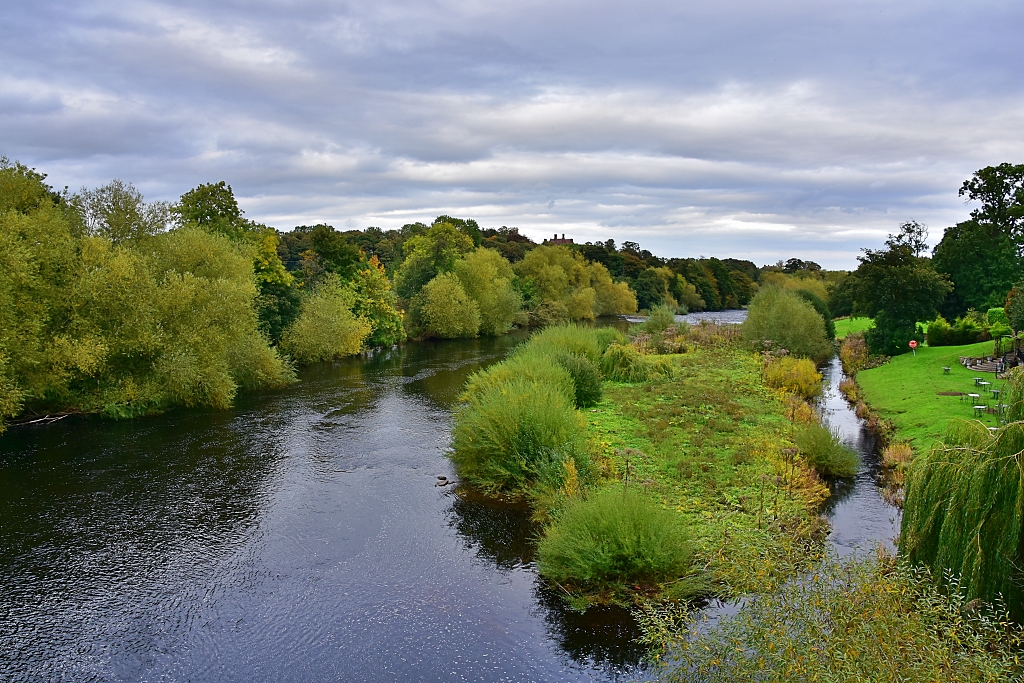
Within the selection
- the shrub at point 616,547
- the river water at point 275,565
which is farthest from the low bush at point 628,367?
the shrub at point 616,547

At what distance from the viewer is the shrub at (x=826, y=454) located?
65.4 ft

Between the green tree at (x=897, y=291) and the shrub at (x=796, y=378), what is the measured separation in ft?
34.8

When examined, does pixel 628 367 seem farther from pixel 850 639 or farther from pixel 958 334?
pixel 850 639

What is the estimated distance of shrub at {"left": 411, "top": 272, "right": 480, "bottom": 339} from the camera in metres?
60.1

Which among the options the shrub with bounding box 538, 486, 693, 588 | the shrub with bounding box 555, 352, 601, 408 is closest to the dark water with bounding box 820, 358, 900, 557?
the shrub with bounding box 538, 486, 693, 588

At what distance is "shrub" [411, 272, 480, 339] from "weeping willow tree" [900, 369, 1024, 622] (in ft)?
168

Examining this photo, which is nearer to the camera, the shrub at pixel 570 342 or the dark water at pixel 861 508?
the dark water at pixel 861 508

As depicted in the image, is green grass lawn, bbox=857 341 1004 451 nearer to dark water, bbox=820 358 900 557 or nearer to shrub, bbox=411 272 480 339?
dark water, bbox=820 358 900 557

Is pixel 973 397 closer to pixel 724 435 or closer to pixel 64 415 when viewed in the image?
pixel 724 435

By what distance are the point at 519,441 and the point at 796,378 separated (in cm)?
1865

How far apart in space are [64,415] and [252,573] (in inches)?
723

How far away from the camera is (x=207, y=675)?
11.2 m

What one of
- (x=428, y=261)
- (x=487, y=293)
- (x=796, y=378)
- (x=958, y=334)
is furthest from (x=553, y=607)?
(x=428, y=261)

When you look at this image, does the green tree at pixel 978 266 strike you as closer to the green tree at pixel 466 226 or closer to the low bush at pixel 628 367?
the low bush at pixel 628 367
